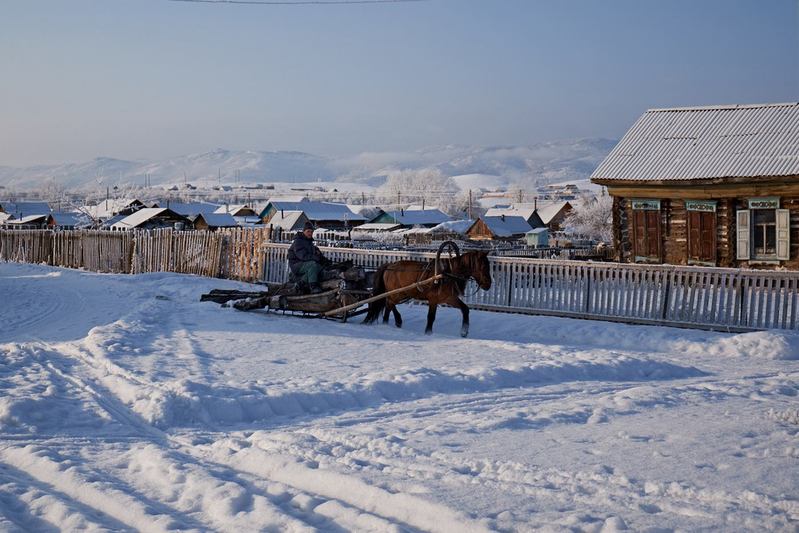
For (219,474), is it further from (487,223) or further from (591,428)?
(487,223)

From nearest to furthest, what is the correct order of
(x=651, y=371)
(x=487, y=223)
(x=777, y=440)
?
(x=777, y=440) < (x=651, y=371) < (x=487, y=223)

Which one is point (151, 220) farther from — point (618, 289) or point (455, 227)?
point (618, 289)

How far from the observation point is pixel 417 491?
6.77 meters

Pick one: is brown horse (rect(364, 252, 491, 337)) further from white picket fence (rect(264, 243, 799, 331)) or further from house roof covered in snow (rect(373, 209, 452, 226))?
house roof covered in snow (rect(373, 209, 452, 226))

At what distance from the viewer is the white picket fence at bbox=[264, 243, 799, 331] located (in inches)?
645

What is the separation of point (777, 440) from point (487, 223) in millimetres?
72804

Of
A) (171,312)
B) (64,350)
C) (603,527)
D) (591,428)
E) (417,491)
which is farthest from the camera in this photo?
(171,312)

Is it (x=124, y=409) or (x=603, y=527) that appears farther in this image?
(x=124, y=409)

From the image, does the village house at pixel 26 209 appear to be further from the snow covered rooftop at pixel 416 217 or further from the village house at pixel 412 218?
the snow covered rooftop at pixel 416 217

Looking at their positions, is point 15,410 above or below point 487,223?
below

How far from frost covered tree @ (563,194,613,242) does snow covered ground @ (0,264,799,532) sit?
211 feet

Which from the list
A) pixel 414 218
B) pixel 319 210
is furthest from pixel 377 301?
pixel 414 218

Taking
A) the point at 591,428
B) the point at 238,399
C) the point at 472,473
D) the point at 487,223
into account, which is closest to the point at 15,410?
the point at 238,399

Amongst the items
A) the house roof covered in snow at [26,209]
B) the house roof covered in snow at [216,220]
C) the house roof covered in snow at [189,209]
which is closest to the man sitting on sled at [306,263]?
the house roof covered in snow at [216,220]
